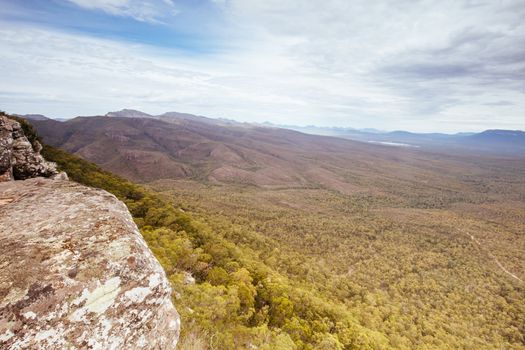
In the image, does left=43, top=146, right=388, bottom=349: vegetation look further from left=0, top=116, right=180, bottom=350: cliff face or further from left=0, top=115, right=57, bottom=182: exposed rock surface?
left=0, top=115, right=57, bottom=182: exposed rock surface

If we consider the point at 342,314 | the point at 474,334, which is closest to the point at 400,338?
the point at 342,314

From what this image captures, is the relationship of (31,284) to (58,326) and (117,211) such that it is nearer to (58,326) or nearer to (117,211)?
(58,326)

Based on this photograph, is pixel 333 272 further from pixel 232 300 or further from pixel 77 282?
pixel 77 282

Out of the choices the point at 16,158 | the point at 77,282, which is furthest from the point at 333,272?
the point at 77,282

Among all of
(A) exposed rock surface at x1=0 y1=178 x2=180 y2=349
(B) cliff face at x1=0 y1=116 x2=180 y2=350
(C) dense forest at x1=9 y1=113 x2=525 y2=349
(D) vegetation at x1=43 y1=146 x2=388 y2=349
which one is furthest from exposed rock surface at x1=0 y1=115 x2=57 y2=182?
(C) dense forest at x1=9 y1=113 x2=525 y2=349

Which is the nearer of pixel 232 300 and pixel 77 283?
pixel 77 283
